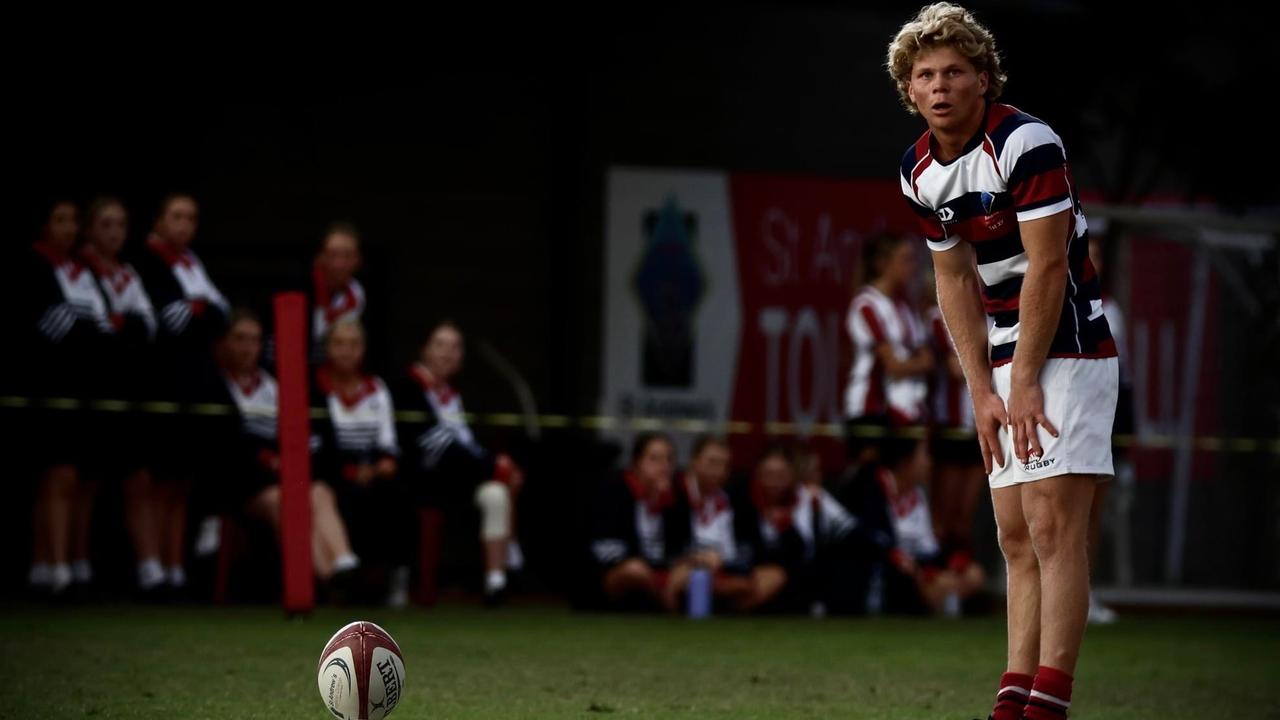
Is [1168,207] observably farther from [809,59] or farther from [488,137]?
[488,137]

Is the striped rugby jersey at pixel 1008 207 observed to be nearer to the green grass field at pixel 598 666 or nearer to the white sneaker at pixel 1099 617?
the green grass field at pixel 598 666

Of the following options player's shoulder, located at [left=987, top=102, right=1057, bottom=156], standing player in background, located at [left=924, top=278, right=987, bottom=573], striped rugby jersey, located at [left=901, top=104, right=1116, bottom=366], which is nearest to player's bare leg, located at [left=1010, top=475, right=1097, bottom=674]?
striped rugby jersey, located at [left=901, top=104, right=1116, bottom=366]

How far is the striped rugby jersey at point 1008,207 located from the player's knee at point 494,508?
592 centimetres

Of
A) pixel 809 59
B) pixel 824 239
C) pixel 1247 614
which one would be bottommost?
pixel 1247 614

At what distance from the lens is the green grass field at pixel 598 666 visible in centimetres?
589

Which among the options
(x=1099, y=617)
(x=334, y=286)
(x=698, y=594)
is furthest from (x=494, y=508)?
(x=1099, y=617)

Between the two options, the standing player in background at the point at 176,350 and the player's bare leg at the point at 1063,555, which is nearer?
the player's bare leg at the point at 1063,555

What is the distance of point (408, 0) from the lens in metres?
13.2

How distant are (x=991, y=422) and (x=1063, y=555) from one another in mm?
395

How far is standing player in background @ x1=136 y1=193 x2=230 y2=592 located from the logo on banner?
4.44 m

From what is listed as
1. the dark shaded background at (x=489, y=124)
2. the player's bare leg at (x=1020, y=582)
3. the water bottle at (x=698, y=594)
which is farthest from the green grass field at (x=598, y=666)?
the dark shaded background at (x=489, y=124)

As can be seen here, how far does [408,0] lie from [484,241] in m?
1.81

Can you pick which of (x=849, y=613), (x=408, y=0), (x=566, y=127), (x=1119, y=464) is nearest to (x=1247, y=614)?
(x=1119, y=464)

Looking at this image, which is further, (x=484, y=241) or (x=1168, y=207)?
(x=1168, y=207)
